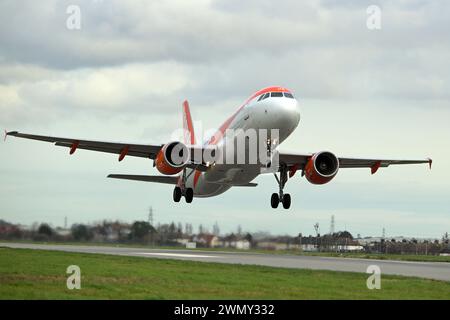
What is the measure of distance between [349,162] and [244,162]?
1215cm

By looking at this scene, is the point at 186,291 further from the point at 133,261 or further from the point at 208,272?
the point at 133,261

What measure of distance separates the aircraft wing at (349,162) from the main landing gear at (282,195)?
67 cm

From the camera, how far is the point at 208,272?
28.2 metres

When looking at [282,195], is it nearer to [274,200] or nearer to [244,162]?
[274,200]

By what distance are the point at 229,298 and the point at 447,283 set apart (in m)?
10.3

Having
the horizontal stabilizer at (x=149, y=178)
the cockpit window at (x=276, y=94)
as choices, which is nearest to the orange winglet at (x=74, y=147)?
the horizontal stabilizer at (x=149, y=178)

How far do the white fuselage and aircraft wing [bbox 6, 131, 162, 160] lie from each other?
388 centimetres

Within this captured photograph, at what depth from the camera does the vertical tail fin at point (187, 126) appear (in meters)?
65.3

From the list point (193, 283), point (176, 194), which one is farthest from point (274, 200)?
point (193, 283)

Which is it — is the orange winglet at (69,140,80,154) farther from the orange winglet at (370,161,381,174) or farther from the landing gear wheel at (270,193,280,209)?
the orange winglet at (370,161,381,174)

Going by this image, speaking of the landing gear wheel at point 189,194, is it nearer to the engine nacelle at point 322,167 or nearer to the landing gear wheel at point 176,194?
the landing gear wheel at point 176,194

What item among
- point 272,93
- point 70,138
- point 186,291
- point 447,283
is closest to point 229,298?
point 186,291

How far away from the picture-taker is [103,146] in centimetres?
4912

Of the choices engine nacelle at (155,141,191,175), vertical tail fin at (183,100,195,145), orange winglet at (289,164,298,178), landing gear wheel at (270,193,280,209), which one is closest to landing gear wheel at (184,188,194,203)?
landing gear wheel at (270,193,280,209)
